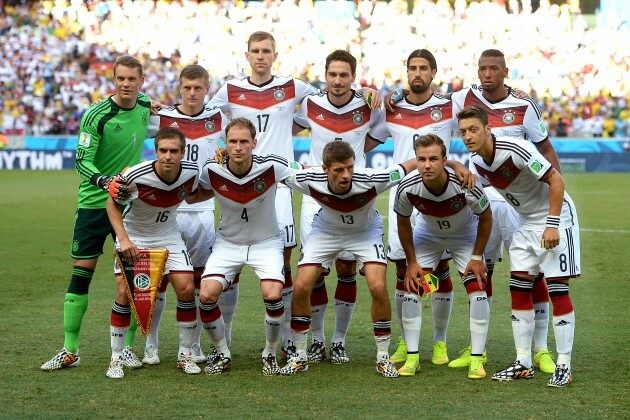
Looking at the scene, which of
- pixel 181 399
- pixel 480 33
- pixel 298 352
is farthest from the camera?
Result: pixel 480 33

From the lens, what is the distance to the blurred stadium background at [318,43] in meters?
33.8

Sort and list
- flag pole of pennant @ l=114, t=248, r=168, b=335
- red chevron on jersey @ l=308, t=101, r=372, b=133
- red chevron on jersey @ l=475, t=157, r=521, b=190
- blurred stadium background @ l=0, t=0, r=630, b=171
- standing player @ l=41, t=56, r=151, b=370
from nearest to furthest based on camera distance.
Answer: red chevron on jersey @ l=475, t=157, r=521, b=190 → flag pole of pennant @ l=114, t=248, r=168, b=335 → standing player @ l=41, t=56, r=151, b=370 → red chevron on jersey @ l=308, t=101, r=372, b=133 → blurred stadium background @ l=0, t=0, r=630, b=171

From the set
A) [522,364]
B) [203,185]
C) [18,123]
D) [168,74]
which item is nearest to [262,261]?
[203,185]

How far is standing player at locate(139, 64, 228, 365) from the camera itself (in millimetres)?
7188

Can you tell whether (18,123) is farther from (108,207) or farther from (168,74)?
(108,207)

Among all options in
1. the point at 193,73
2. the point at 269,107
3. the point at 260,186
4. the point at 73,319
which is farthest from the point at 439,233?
the point at 73,319

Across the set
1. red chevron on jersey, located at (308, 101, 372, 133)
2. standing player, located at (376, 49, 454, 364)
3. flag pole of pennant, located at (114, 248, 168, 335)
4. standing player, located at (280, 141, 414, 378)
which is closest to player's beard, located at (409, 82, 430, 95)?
standing player, located at (376, 49, 454, 364)

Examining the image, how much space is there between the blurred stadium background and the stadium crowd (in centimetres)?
5

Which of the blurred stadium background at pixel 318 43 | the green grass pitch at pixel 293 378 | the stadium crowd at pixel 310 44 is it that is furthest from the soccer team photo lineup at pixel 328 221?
the blurred stadium background at pixel 318 43

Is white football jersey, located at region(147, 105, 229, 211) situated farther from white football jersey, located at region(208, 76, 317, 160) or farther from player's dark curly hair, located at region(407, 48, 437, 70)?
player's dark curly hair, located at region(407, 48, 437, 70)

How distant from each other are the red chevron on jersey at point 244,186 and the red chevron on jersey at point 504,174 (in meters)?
1.53

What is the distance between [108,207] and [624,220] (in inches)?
492

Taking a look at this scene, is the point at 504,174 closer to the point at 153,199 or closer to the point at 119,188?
the point at 153,199

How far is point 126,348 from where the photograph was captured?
22.4ft
